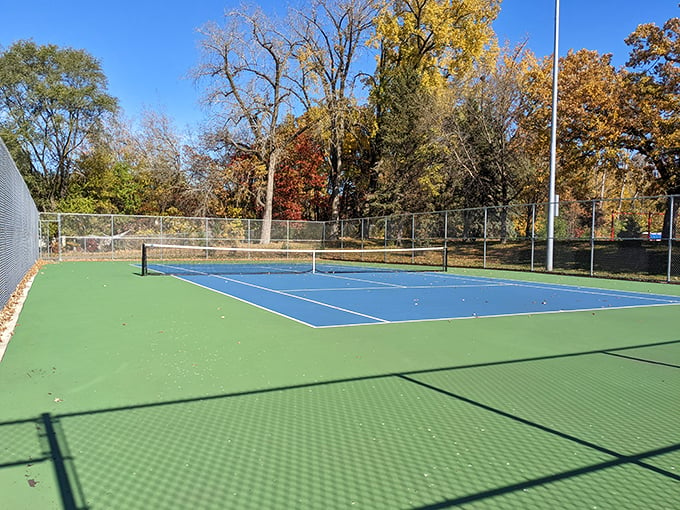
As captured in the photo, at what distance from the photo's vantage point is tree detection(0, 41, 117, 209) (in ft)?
111

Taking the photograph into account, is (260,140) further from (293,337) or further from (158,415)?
(158,415)

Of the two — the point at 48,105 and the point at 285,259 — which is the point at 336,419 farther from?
the point at 48,105

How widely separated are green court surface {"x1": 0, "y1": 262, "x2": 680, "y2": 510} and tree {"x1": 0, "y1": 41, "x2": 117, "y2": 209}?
33689 mm

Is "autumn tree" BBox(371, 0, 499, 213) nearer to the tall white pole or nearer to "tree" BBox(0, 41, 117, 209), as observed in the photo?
the tall white pole

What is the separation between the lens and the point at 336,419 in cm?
355

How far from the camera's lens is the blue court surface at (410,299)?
8352 millimetres

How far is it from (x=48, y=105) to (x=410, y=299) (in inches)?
1347

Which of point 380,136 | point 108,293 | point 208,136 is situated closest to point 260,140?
point 208,136

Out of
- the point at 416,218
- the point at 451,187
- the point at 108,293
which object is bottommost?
the point at 108,293

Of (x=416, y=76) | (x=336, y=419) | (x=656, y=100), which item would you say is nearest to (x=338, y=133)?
(x=416, y=76)

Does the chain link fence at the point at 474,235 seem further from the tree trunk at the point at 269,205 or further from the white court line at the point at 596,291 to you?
the white court line at the point at 596,291

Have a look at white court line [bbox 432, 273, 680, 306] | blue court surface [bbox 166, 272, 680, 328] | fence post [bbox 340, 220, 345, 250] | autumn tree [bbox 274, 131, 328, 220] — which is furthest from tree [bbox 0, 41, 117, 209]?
white court line [bbox 432, 273, 680, 306]

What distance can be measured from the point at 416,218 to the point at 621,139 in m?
9.57

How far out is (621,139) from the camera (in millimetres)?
22266
